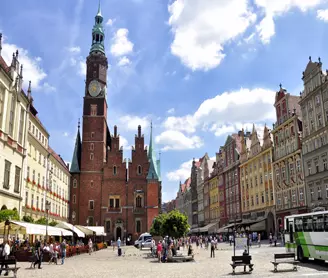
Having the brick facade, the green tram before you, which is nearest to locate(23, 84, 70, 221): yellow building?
the brick facade

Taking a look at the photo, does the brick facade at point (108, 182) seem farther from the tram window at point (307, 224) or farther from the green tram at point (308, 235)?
the tram window at point (307, 224)

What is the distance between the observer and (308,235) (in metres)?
23.5

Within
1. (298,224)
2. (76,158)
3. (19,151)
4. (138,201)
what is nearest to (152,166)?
(138,201)

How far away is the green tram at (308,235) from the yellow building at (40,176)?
20693mm

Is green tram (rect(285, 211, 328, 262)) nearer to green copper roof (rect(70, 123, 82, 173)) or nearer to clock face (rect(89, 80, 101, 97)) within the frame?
green copper roof (rect(70, 123, 82, 173))

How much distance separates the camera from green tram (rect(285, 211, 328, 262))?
21.5m

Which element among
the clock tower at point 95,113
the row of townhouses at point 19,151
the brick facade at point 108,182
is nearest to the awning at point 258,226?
the brick facade at point 108,182

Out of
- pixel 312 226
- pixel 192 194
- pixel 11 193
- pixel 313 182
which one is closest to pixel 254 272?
pixel 312 226

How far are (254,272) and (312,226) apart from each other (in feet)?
18.1

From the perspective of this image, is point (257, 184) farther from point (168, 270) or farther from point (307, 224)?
point (168, 270)

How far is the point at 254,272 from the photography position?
1988 centimetres

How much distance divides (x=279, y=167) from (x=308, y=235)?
35386mm

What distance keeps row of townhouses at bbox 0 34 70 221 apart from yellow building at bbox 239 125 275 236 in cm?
3285

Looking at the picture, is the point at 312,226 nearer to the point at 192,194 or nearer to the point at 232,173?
the point at 232,173
